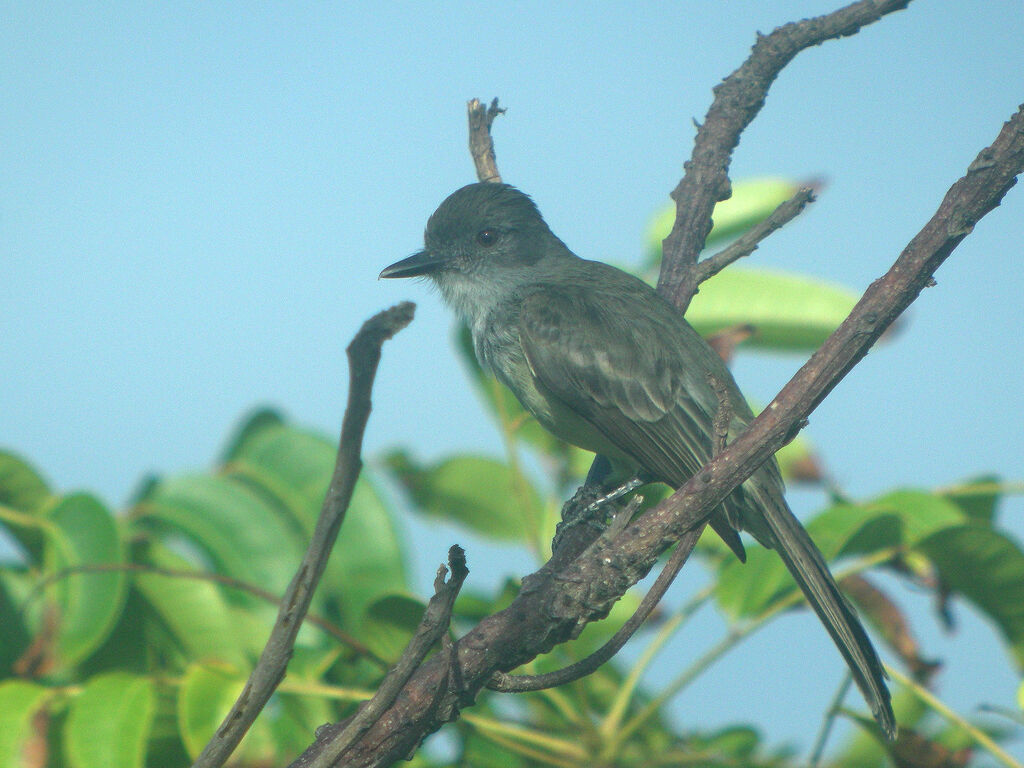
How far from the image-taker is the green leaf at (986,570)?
106 inches

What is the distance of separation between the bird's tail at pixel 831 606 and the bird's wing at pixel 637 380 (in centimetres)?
41

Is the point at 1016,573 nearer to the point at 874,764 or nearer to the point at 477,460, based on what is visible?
the point at 874,764

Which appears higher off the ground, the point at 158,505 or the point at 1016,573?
the point at 1016,573

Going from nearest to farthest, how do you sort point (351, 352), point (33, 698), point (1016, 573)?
point (351, 352) < point (33, 698) < point (1016, 573)

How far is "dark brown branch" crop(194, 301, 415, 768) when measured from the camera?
107 centimetres

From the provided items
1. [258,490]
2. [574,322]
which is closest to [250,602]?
[258,490]

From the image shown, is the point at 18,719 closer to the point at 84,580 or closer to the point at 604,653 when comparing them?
the point at 84,580

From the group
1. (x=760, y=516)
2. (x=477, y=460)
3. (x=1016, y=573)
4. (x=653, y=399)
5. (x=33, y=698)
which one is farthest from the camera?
A: (x=477, y=460)

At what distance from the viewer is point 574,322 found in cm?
349

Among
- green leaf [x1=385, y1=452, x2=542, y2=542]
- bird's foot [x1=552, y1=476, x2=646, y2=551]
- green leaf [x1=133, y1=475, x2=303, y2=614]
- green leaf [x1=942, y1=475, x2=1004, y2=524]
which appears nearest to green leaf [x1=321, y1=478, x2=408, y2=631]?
green leaf [x1=133, y1=475, x2=303, y2=614]

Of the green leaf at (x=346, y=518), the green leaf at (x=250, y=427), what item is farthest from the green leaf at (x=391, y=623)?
the green leaf at (x=250, y=427)

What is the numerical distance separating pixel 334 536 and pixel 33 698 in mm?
1823

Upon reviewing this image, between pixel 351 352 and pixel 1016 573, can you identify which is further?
pixel 1016 573

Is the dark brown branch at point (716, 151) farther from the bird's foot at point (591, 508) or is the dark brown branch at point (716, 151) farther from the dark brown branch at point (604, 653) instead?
the dark brown branch at point (604, 653)
